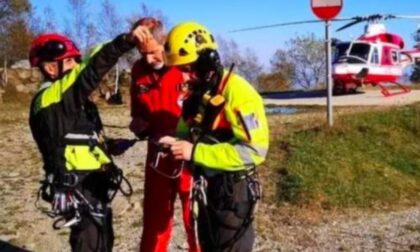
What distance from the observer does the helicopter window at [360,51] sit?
21812 millimetres

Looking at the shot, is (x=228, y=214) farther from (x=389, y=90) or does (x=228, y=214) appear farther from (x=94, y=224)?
(x=389, y=90)

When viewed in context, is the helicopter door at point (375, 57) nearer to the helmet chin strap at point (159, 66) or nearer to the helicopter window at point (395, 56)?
the helicopter window at point (395, 56)

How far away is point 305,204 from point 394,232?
1333 millimetres

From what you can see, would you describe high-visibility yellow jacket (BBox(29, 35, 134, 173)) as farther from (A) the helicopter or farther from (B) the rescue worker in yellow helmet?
(A) the helicopter

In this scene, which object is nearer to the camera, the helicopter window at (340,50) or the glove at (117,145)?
the glove at (117,145)

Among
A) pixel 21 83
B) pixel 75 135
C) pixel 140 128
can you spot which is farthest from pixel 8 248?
pixel 21 83

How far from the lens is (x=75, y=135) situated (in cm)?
438

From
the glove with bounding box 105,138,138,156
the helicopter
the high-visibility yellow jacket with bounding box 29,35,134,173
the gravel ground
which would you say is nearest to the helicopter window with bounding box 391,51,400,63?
the helicopter

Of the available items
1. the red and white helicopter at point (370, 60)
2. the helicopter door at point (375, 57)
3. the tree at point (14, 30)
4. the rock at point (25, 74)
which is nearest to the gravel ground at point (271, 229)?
the red and white helicopter at point (370, 60)

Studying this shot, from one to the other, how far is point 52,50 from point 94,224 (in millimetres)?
1117

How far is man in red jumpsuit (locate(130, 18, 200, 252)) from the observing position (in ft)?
17.1

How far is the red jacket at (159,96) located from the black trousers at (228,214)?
1.06 metres

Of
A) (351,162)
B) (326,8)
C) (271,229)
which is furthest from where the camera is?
(326,8)

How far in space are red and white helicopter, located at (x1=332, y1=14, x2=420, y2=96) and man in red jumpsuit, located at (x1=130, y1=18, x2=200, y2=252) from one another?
16.4 meters
